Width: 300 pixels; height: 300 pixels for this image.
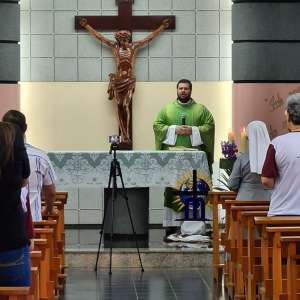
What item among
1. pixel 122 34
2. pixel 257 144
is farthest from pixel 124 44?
pixel 257 144

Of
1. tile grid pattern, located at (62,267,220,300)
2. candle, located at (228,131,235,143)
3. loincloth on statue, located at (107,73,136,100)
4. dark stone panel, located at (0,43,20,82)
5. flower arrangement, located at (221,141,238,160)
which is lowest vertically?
tile grid pattern, located at (62,267,220,300)

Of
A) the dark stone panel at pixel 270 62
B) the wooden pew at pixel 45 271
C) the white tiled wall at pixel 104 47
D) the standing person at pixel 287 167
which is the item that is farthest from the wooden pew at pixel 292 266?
the white tiled wall at pixel 104 47

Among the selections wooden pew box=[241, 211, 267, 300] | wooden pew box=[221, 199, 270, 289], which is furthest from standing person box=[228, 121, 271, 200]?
wooden pew box=[241, 211, 267, 300]

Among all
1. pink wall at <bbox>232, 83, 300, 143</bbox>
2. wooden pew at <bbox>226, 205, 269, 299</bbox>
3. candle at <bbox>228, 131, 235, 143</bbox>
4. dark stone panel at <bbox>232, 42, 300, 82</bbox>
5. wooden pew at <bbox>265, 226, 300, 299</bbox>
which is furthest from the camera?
dark stone panel at <bbox>232, 42, 300, 82</bbox>

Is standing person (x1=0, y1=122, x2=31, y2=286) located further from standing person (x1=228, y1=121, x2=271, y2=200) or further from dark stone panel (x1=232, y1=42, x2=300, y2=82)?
dark stone panel (x1=232, y1=42, x2=300, y2=82)

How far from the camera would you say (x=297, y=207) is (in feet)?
30.1

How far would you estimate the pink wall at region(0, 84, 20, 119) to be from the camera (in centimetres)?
1630

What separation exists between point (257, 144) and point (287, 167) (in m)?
2.03

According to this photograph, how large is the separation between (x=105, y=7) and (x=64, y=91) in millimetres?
1363

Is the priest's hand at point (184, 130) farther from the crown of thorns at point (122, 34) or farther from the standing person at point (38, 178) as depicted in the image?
the standing person at point (38, 178)

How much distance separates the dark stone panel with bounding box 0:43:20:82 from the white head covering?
616cm

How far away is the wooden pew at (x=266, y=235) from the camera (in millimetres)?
8953

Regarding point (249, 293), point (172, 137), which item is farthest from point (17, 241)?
point (172, 137)

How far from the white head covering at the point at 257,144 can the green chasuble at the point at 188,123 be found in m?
3.89
